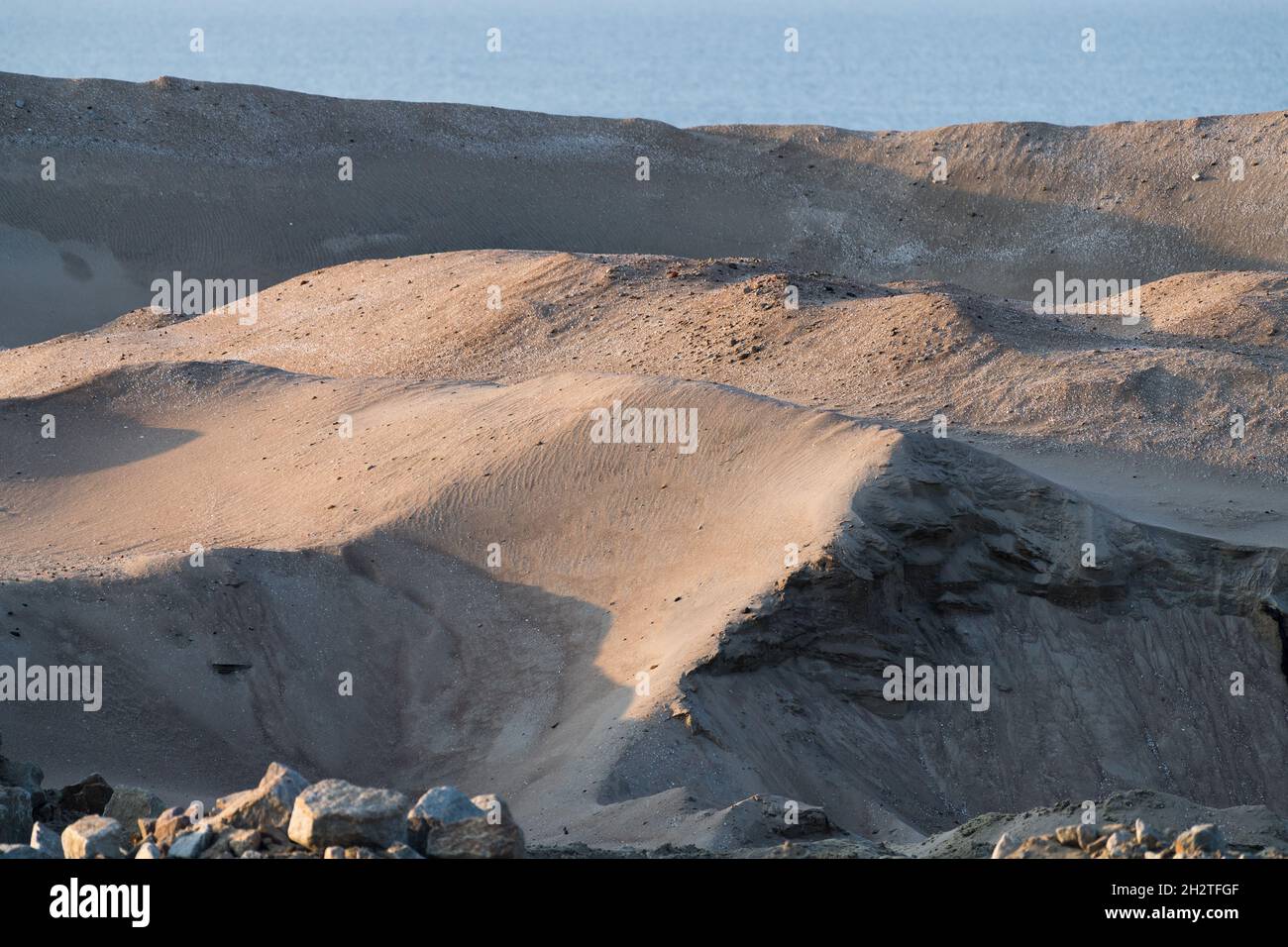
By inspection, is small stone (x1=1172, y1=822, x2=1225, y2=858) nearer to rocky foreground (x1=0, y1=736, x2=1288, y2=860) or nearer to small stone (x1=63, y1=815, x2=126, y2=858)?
rocky foreground (x1=0, y1=736, x2=1288, y2=860)

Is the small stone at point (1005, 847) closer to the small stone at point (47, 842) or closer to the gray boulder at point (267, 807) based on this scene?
the gray boulder at point (267, 807)

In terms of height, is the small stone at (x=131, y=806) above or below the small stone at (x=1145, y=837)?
above

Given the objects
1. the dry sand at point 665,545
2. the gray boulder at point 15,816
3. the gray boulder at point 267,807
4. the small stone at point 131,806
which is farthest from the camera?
the dry sand at point 665,545

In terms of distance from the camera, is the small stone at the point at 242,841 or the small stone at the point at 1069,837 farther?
the small stone at the point at 1069,837

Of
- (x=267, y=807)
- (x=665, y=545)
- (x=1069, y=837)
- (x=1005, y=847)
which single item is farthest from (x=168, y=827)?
(x=665, y=545)

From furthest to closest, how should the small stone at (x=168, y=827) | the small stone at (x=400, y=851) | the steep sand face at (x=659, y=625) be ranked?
the steep sand face at (x=659, y=625), the small stone at (x=168, y=827), the small stone at (x=400, y=851)

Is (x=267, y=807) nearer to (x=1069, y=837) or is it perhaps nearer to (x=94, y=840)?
(x=94, y=840)

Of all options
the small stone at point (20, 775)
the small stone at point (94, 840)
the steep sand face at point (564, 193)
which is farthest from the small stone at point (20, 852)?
the steep sand face at point (564, 193)

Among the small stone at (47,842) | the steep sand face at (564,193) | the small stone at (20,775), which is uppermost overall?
the steep sand face at (564,193)
